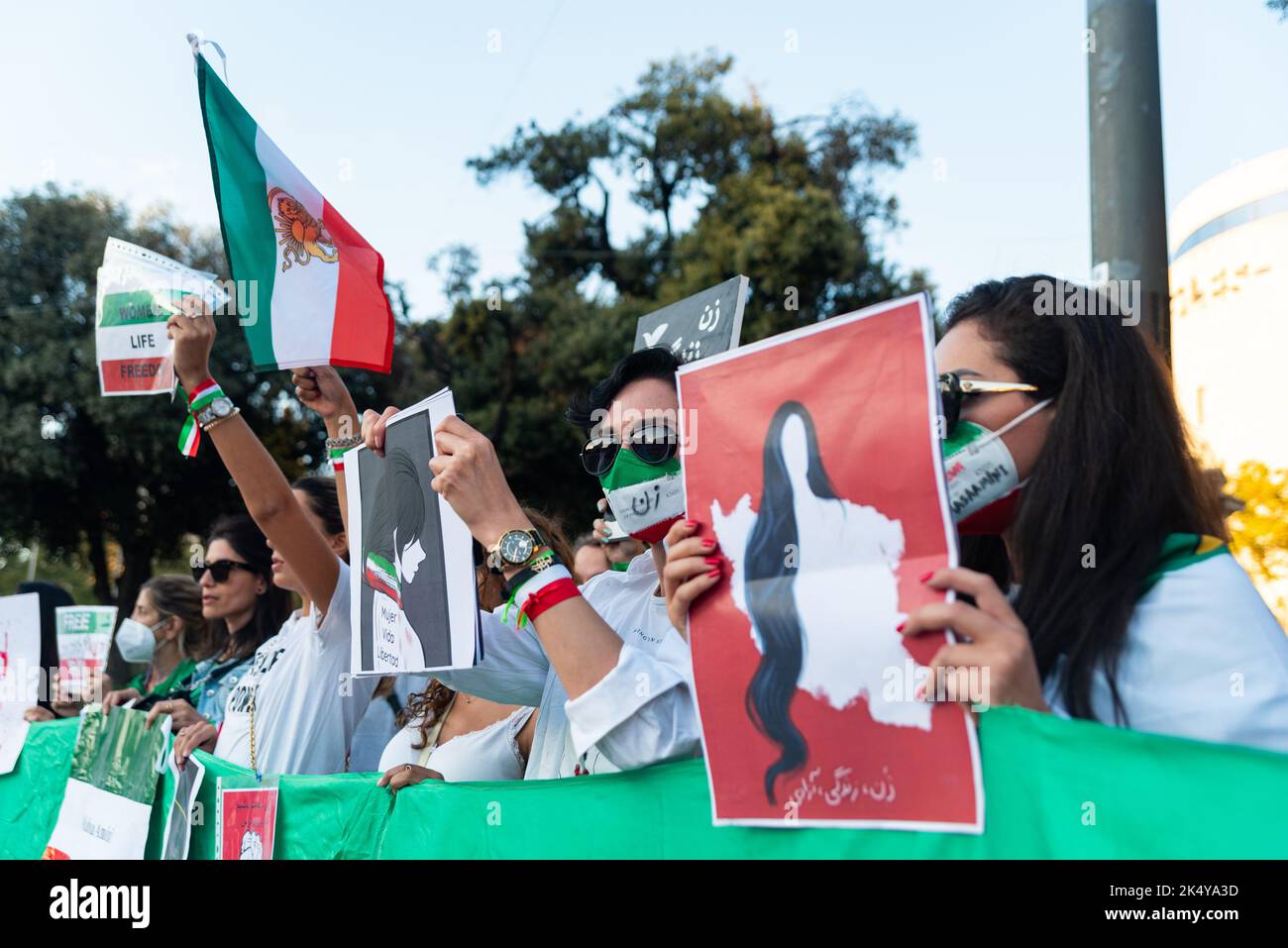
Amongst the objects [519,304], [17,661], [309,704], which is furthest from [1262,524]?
[519,304]

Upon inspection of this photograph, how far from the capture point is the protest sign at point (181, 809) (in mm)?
3580

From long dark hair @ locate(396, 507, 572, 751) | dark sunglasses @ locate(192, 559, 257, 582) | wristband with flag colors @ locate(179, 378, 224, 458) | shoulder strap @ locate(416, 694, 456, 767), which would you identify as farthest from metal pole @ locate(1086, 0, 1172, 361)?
dark sunglasses @ locate(192, 559, 257, 582)

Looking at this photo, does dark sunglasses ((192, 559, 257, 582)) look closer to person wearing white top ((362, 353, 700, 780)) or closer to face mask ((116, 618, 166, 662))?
face mask ((116, 618, 166, 662))

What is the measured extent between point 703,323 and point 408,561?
1.20 meters

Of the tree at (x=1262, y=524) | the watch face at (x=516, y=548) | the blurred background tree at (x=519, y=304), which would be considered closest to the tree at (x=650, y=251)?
the blurred background tree at (x=519, y=304)

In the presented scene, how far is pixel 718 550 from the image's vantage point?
72.9 inches

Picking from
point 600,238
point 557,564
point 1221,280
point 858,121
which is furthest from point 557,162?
point 557,564

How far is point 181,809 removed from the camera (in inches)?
143

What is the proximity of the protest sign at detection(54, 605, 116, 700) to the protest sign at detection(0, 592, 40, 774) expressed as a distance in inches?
6.6

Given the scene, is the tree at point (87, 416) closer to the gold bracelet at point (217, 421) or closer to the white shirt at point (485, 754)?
the gold bracelet at point (217, 421)

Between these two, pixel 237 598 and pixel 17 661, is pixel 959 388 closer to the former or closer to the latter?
pixel 237 598

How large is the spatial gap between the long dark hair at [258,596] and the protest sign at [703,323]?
1821 millimetres

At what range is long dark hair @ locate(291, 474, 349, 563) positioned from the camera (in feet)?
13.2
